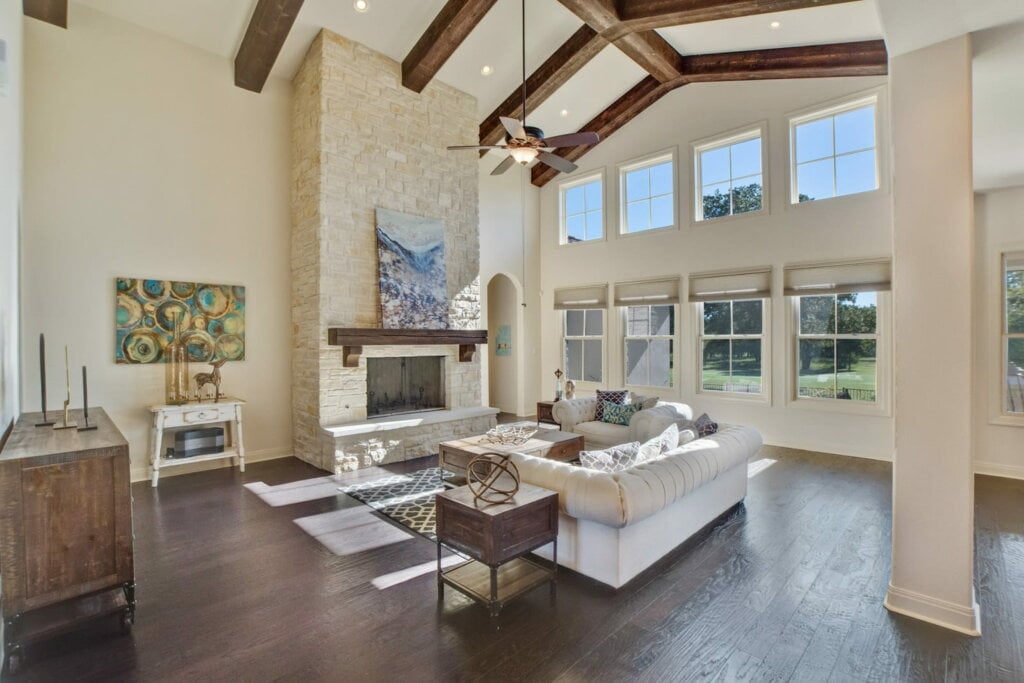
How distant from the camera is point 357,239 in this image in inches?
223

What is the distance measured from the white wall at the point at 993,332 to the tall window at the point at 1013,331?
63mm

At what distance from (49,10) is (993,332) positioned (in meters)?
9.60

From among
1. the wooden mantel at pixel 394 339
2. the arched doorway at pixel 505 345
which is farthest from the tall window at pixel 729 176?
the wooden mantel at pixel 394 339

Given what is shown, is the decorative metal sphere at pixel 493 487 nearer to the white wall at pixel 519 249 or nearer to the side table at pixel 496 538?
the side table at pixel 496 538

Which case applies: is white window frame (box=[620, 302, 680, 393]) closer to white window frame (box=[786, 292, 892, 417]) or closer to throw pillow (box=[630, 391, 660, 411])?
white window frame (box=[786, 292, 892, 417])

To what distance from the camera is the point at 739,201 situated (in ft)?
21.9

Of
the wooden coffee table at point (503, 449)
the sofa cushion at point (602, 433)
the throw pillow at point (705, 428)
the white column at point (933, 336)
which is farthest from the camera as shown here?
the sofa cushion at point (602, 433)

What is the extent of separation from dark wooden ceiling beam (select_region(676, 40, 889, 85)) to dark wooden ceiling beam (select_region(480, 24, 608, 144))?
5.16 ft

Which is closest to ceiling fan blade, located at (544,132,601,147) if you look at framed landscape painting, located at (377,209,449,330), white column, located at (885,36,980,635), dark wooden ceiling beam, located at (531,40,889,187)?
white column, located at (885,36,980,635)

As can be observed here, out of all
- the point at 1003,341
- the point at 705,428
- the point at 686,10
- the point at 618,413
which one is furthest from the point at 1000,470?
the point at 686,10

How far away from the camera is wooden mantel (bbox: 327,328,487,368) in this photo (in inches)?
212

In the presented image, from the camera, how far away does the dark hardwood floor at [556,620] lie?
214cm

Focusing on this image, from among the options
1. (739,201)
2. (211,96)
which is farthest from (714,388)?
(211,96)

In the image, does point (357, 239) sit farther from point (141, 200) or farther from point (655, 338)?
point (655, 338)
